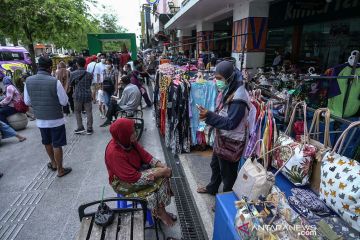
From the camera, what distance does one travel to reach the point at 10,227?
3.11 m

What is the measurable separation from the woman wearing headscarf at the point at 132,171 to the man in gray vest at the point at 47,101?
197 cm

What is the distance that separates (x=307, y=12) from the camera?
816 cm

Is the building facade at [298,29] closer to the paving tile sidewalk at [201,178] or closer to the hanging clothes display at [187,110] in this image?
the hanging clothes display at [187,110]

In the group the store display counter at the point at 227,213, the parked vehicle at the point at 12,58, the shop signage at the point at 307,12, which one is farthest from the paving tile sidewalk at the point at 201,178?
the parked vehicle at the point at 12,58

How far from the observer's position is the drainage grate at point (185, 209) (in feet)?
9.66

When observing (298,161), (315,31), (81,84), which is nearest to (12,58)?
(81,84)

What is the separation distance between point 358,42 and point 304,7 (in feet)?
6.87

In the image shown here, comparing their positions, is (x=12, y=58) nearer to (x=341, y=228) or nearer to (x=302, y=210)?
(x=302, y=210)

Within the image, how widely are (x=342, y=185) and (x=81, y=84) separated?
573cm

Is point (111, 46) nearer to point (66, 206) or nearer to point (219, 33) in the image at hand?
point (219, 33)

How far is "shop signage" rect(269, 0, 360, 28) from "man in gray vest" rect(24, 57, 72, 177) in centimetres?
721

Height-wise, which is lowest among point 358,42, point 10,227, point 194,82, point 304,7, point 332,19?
point 10,227

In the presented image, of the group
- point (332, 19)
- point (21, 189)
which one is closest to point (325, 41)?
point (332, 19)

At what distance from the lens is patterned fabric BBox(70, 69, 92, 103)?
5.99 m
